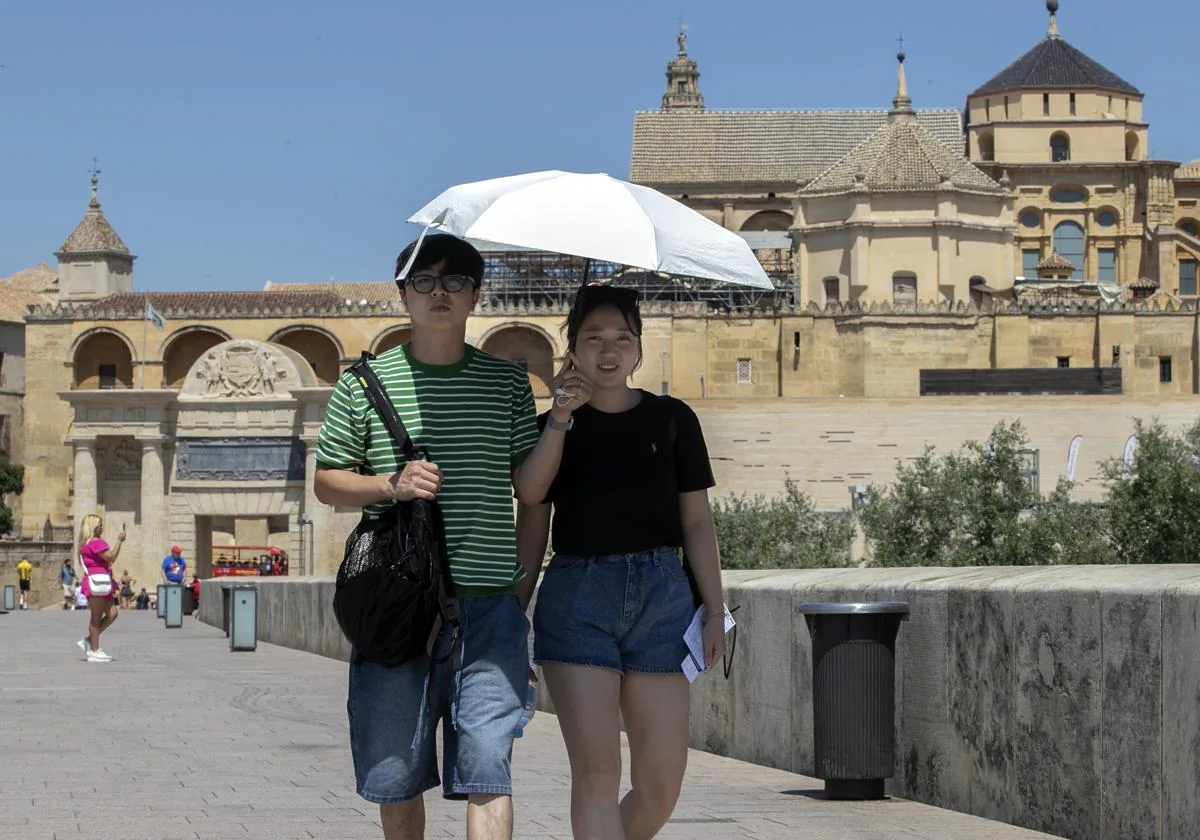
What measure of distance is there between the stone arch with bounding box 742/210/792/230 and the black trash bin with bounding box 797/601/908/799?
78.0 metres

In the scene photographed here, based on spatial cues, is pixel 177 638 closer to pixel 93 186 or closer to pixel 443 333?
pixel 443 333

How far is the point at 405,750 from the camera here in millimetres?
5000

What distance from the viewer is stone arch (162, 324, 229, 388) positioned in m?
74.1

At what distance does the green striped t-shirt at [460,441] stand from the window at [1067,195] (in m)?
83.9

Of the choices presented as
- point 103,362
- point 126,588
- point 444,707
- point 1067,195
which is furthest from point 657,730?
point 1067,195

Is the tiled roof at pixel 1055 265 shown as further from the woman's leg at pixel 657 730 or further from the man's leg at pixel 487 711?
the man's leg at pixel 487 711

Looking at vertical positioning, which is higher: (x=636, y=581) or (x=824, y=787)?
(x=636, y=581)

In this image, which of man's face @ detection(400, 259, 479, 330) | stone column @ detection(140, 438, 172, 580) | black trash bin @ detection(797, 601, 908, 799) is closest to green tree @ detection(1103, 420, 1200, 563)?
stone column @ detection(140, 438, 172, 580)

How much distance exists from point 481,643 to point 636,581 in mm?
482

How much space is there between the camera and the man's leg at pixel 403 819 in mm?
5055

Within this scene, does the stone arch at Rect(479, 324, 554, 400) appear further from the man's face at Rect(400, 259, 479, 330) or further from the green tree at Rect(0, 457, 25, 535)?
the man's face at Rect(400, 259, 479, 330)

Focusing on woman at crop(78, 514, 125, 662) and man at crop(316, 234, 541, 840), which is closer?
man at crop(316, 234, 541, 840)

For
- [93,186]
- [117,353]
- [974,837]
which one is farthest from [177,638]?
[93,186]

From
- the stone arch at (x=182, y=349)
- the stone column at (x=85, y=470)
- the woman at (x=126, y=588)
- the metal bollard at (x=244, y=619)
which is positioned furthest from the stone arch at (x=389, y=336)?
the metal bollard at (x=244, y=619)
